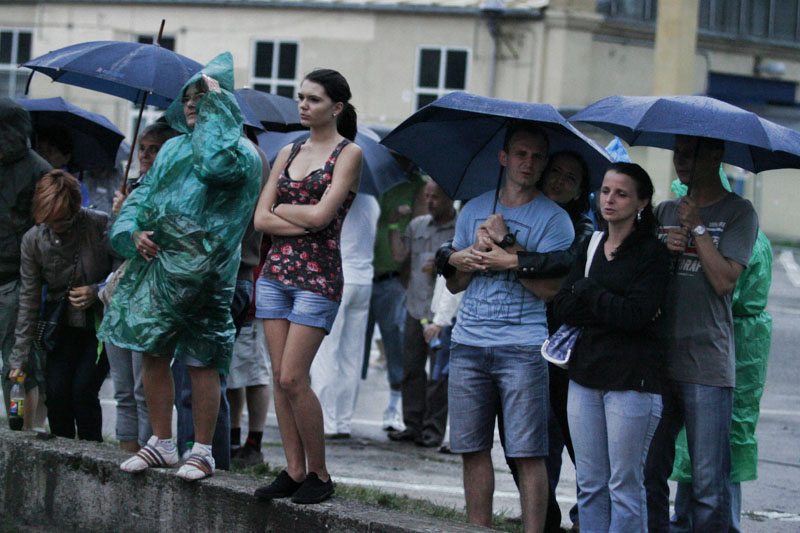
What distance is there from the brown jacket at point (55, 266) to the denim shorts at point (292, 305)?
5.36 feet

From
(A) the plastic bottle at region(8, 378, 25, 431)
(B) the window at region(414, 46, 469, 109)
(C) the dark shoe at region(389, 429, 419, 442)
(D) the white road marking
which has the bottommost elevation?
(C) the dark shoe at region(389, 429, 419, 442)

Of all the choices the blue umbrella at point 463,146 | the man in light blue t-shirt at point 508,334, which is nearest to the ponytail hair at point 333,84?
the blue umbrella at point 463,146

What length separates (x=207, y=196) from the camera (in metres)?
5.15

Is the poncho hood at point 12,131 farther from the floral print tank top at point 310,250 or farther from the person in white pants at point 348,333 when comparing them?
the person in white pants at point 348,333

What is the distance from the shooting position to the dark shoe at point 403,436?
8.79m

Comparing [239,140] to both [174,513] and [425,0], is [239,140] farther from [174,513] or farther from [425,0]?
[425,0]

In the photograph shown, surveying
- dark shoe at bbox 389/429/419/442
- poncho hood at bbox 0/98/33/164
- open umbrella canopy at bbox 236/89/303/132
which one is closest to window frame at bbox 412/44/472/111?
dark shoe at bbox 389/429/419/442

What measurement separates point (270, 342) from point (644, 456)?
1680 millimetres

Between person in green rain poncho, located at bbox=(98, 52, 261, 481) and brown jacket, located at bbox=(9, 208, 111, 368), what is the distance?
1122mm

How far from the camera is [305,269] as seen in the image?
504 cm

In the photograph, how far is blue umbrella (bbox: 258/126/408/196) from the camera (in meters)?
7.86

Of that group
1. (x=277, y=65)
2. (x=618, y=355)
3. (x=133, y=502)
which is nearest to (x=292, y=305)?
(x=133, y=502)

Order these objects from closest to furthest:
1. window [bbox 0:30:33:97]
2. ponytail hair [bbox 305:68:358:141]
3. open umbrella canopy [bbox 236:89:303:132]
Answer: ponytail hair [bbox 305:68:358:141]
open umbrella canopy [bbox 236:89:303:132]
window [bbox 0:30:33:97]

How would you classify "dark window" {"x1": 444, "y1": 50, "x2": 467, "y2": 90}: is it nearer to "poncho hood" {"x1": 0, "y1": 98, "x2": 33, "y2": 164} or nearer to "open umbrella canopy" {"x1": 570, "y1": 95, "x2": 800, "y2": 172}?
"poncho hood" {"x1": 0, "y1": 98, "x2": 33, "y2": 164}
